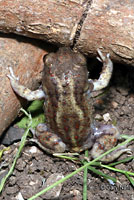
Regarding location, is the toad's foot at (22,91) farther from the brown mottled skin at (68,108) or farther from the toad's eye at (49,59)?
the toad's eye at (49,59)

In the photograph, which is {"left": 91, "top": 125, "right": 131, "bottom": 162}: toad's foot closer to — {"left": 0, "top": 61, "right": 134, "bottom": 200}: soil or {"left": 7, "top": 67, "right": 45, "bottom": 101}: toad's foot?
{"left": 0, "top": 61, "right": 134, "bottom": 200}: soil

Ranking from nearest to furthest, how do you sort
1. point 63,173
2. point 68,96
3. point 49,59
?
point 68,96
point 49,59
point 63,173

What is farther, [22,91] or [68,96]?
[22,91]

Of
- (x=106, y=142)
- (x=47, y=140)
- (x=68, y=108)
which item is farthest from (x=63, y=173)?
(x=68, y=108)

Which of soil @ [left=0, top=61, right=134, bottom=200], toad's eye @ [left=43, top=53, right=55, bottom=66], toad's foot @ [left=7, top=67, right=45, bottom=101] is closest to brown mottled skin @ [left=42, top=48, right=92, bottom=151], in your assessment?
toad's eye @ [left=43, top=53, right=55, bottom=66]

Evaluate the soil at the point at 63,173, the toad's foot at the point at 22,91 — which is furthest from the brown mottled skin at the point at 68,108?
the soil at the point at 63,173

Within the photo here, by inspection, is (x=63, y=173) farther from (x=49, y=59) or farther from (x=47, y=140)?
(x=49, y=59)

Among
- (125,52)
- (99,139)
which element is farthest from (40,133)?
(125,52)

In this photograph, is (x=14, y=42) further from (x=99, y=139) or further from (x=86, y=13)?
(x=99, y=139)
